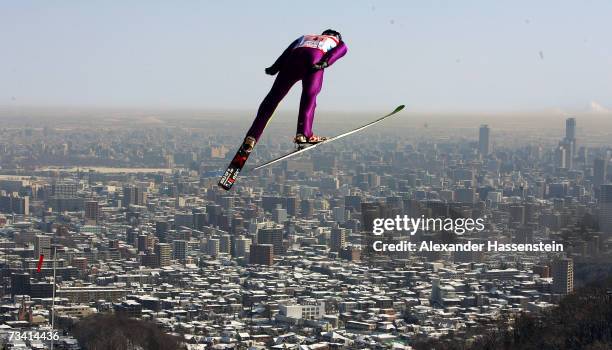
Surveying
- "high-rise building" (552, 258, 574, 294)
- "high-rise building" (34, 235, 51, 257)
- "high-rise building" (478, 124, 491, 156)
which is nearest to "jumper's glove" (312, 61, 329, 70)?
"high-rise building" (552, 258, 574, 294)

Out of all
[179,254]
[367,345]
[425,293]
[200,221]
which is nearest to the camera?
[367,345]

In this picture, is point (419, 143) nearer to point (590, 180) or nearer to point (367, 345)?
point (590, 180)

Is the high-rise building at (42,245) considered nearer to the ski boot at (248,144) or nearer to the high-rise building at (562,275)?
the high-rise building at (562,275)

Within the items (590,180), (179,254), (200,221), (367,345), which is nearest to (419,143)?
(590,180)

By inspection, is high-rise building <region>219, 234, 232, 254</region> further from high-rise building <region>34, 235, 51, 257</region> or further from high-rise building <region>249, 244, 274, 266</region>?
high-rise building <region>34, 235, 51, 257</region>

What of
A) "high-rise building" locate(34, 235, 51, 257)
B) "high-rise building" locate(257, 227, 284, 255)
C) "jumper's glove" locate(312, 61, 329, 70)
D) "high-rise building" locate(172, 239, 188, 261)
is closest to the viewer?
"jumper's glove" locate(312, 61, 329, 70)

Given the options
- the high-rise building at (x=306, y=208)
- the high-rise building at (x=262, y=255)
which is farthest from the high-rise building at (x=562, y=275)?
the high-rise building at (x=306, y=208)

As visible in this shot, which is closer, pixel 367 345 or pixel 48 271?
pixel 367 345
